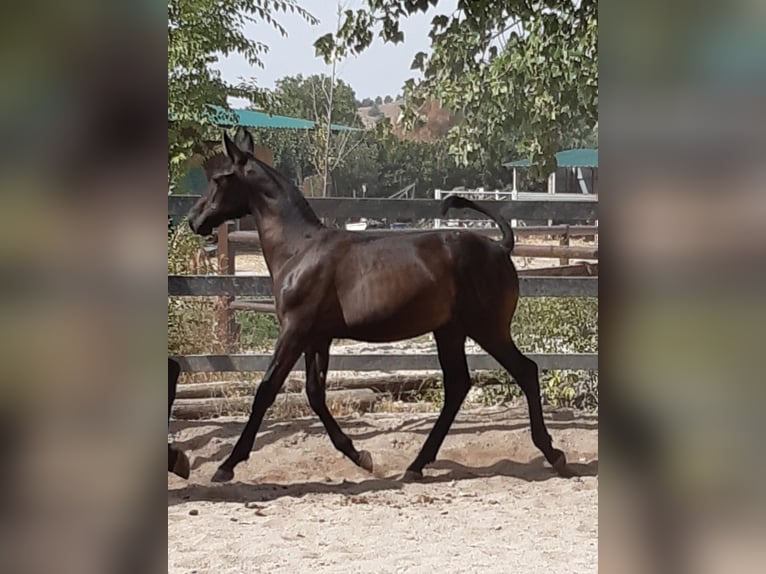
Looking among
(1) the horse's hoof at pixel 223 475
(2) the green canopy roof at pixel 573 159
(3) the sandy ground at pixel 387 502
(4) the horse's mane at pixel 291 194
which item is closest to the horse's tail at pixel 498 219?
(4) the horse's mane at pixel 291 194

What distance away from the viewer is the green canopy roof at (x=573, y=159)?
485cm

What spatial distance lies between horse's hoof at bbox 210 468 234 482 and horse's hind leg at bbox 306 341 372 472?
1.63ft

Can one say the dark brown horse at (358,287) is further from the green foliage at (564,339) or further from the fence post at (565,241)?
the fence post at (565,241)

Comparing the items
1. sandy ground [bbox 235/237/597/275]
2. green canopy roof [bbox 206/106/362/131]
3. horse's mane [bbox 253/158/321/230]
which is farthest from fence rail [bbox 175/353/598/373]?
green canopy roof [bbox 206/106/362/131]

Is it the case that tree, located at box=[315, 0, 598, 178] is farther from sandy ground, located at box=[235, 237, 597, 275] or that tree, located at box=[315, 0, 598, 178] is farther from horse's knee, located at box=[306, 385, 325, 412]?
sandy ground, located at box=[235, 237, 597, 275]

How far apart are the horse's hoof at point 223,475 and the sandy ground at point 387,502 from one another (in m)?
0.03

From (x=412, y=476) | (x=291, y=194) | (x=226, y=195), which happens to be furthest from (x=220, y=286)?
(x=412, y=476)

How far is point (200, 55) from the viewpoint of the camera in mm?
4812

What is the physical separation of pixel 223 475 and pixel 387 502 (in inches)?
30.2

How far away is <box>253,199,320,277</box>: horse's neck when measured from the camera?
3.87 m
